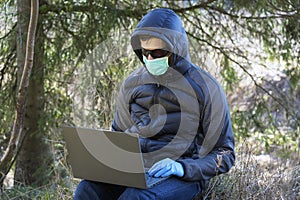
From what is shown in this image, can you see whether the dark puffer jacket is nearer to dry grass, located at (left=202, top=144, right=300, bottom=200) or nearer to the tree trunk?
dry grass, located at (left=202, top=144, right=300, bottom=200)

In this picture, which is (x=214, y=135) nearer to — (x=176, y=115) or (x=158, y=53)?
(x=176, y=115)

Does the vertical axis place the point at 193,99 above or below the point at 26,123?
above

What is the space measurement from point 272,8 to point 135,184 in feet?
9.15

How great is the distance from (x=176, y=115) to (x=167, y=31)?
484 millimetres

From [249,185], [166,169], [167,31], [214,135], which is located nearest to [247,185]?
[249,185]

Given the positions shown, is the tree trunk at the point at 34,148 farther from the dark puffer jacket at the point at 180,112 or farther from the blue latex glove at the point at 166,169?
the blue latex glove at the point at 166,169

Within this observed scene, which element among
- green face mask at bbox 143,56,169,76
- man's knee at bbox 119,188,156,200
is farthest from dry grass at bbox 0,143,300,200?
green face mask at bbox 143,56,169,76

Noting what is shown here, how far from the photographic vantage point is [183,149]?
10.3 ft

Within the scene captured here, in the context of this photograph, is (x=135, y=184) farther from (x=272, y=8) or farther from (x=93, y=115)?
(x=272, y=8)

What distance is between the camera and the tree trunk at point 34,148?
5613 millimetres

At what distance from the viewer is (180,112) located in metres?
3.19

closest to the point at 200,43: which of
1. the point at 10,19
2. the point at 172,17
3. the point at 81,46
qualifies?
the point at 81,46

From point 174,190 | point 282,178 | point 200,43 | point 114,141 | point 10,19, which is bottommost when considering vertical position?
point 282,178

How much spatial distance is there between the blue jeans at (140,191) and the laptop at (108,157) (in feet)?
0.12
